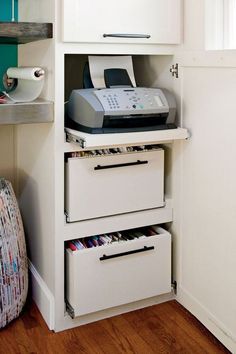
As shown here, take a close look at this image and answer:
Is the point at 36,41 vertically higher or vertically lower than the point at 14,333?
higher

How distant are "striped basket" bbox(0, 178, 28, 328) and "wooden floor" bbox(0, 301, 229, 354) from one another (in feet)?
0.28

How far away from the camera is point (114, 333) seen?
1.97 m

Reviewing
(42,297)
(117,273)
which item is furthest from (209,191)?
(42,297)

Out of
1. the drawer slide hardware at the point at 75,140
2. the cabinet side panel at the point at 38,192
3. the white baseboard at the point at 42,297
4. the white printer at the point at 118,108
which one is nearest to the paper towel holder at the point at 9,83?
the cabinet side panel at the point at 38,192

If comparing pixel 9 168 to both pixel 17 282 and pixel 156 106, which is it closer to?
pixel 17 282

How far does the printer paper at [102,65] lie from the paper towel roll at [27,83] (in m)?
0.24

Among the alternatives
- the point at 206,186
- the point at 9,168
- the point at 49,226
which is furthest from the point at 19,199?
the point at 206,186

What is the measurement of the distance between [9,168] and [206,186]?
1.08 m

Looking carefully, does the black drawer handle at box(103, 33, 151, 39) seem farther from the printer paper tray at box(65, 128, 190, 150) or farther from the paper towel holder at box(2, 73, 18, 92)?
the paper towel holder at box(2, 73, 18, 92)

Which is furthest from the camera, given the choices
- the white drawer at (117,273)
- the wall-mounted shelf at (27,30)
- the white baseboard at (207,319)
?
the white drawer at (117,273)

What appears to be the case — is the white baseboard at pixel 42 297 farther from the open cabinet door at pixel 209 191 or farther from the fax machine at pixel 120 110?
the fax machine at pixel 120 110

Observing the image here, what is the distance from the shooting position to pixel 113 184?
199 centimetres

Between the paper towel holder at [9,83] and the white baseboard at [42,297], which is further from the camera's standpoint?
the paper towel holder at [9,83]

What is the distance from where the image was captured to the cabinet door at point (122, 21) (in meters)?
1.75
